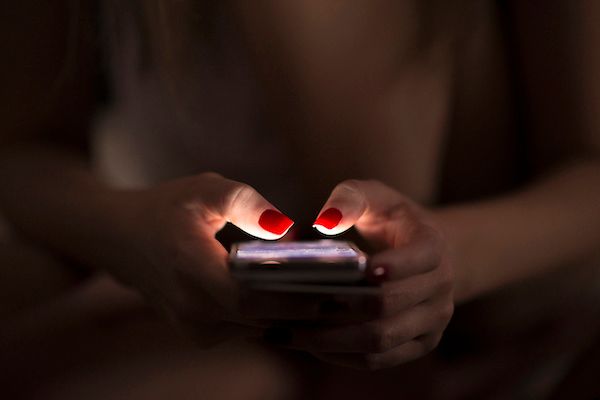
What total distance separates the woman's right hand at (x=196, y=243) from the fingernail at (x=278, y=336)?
18mm

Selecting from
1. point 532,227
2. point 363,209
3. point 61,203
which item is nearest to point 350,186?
point 363,209

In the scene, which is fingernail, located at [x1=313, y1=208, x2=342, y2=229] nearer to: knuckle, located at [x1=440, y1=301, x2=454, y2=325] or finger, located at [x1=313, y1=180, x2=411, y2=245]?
finger, located at [x1=313, y1=180, x2=411, y2=245]

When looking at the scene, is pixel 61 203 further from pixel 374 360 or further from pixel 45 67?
pixel 374 360

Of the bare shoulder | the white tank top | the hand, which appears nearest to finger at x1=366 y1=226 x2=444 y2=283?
the hand

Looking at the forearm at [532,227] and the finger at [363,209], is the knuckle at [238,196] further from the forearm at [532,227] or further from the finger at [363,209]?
the forearm at [532,227]

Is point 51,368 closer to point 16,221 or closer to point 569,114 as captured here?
point 16,221

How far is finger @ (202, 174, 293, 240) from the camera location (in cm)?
37

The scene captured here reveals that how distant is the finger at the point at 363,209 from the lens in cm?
37

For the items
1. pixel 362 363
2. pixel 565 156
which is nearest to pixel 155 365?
pixel 362 363

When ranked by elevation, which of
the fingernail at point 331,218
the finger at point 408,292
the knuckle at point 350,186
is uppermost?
the knuckle at point 350,186

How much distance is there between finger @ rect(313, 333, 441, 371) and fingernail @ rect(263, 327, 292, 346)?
0.11 ft

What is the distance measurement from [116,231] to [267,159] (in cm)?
17

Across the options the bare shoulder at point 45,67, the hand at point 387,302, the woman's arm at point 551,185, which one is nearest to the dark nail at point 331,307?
the hand at point 387,302

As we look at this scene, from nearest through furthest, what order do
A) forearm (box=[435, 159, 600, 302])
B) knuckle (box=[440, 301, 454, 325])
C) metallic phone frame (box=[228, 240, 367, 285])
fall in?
metallic phone frame (box=[228, 240, 367, 285]), knuckle (box=[440, 301, 454, 325]), forearm (box=[435, 159, 600, 302])
